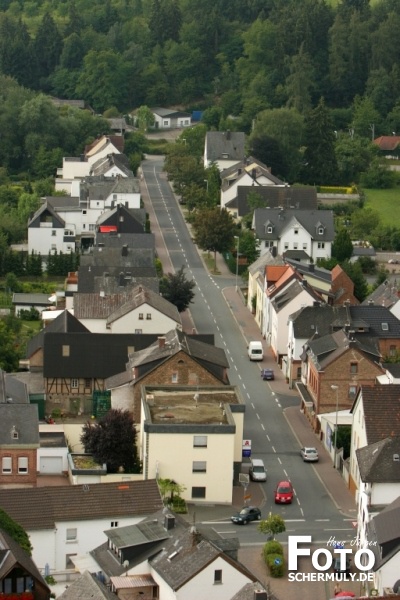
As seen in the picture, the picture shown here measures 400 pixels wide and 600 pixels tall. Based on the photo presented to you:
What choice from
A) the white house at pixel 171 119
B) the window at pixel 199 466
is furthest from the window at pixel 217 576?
the white house at pixel 171 119

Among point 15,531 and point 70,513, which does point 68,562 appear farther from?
point 15,531

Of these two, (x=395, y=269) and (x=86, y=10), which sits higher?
(x=86, y=10)

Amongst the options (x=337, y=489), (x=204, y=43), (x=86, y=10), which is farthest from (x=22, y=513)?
(x=86, y=10)

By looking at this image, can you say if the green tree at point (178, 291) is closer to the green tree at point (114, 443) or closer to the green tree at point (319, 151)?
the green tree at point (114, 443)

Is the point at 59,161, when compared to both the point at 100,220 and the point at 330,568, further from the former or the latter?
the point at 330,568

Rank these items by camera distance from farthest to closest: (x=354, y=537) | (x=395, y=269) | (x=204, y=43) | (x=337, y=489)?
(x=204, y=43) → (x=395, y=269) → (x=337, y=489) → (x=354, y=537)
